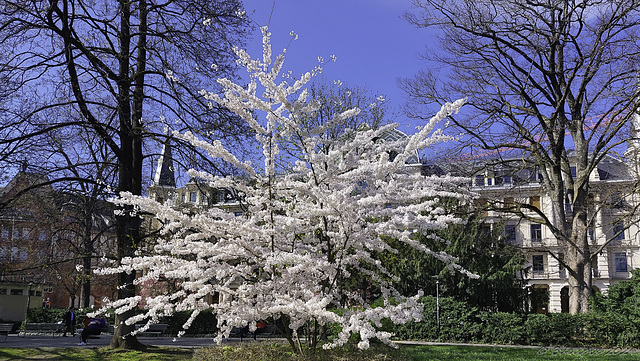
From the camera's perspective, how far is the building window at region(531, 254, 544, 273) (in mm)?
44969

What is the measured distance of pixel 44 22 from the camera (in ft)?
35.5

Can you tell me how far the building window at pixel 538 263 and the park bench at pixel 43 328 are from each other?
36450 millimetres

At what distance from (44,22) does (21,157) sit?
2849 mm

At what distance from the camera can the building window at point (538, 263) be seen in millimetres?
44969

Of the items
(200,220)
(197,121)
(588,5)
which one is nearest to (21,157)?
(197,121)

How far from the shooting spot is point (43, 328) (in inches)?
941

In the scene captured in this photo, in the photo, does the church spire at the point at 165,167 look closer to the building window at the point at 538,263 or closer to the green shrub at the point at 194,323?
the green shrub at the point at 194,323

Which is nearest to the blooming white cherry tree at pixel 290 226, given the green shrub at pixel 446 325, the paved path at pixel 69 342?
the paved path at pixel 69 342

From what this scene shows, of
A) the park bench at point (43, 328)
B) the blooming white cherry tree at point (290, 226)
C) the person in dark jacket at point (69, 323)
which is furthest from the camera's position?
the park bench at point (43, 328)

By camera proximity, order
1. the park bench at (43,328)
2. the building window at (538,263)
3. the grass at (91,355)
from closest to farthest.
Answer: the grass at (91,355) < the park bench at (43,328) < the building window at (538,263)

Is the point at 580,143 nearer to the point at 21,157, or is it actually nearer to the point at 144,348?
the point at 144,348

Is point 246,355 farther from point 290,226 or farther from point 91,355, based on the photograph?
point 91,355

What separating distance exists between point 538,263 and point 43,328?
3767 cm

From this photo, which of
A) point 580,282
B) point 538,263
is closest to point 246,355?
point 580,282
